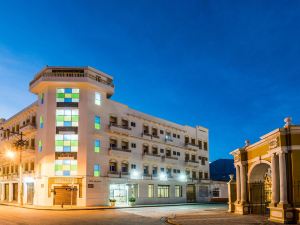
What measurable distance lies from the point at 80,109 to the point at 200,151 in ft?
108

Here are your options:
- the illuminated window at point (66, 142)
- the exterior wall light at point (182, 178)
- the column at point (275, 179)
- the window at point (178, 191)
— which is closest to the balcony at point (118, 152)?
the illuminated window at point (66, 142)

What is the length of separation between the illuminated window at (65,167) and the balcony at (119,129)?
719 centimetres

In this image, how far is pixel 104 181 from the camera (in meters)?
51.9

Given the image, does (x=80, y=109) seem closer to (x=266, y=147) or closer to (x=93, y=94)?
(x=93, y=94)

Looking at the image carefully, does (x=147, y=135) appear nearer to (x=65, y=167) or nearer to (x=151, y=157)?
(x=151, y=157)

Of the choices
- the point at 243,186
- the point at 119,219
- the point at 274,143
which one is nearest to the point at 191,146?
the point at 243,186

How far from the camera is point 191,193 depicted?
71750 millimetres

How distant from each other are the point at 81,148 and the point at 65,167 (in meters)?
3.06

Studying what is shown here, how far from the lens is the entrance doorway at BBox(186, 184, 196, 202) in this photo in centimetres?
7071

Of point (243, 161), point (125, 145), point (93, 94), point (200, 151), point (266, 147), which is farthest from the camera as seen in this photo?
point (200, 151)

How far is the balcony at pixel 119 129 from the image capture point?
5387 cm

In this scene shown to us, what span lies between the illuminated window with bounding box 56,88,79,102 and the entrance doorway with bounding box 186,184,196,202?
30.0m

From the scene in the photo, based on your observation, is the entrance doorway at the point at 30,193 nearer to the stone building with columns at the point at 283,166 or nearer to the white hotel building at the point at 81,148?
the white hotel building at the point at 81,148

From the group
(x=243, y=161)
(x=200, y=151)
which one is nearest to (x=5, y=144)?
(x=200, y=151)
